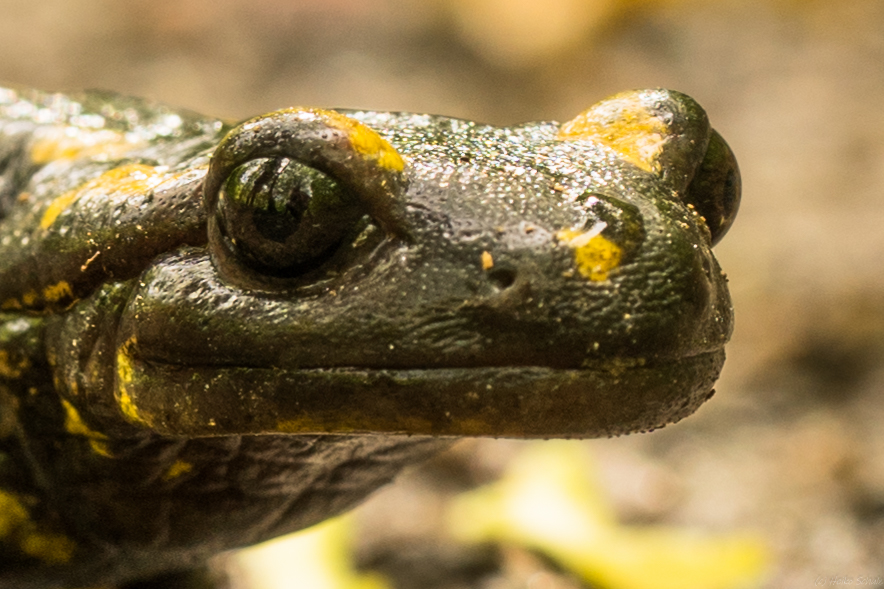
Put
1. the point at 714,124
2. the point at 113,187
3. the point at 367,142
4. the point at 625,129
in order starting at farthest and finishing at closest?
the point at 714,124 → the point at 113,187 → the point at 625,129 → the point at 367,142

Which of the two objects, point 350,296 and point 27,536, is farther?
point 27,536

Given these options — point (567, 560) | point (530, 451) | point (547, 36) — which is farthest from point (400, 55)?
point (567, 560)

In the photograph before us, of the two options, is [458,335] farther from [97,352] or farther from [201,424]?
[97,352]

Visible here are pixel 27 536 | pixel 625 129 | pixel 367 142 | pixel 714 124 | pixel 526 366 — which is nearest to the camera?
pixel 526 366

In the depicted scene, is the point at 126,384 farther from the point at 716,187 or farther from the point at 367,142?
the point at 716,187

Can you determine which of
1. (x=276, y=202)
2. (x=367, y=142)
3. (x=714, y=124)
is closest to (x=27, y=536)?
(x=276, y=202)

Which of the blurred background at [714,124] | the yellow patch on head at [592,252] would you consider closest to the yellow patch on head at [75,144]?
the yellow patch on head at [592,252]

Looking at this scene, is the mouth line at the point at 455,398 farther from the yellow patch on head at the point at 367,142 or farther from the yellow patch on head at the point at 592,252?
the yellow patch on head at the point at 367,142
